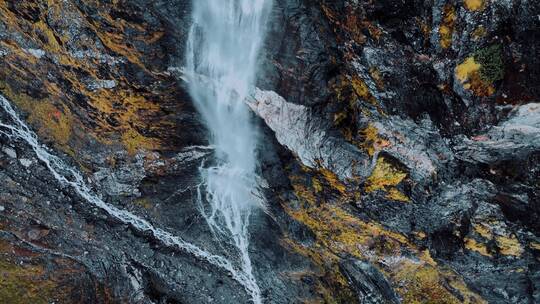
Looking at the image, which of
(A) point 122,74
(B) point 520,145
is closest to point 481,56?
(B) point 520,145

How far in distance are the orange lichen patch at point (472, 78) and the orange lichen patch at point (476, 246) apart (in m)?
3.07

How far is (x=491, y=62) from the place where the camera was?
5410 millimetres

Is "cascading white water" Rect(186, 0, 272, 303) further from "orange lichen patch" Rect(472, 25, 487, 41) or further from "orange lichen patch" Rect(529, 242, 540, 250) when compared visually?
"orange lichen patch" Rect(529, 242, 540, 250)

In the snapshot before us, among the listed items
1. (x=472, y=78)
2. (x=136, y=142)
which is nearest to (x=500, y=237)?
(x=472, y=78)

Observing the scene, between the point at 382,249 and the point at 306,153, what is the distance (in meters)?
2.69

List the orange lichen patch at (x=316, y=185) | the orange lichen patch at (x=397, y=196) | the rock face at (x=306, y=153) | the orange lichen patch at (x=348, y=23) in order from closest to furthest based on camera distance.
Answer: the rock face at (x=306, y=153)
the orange lichen patch at (x=348, y=23)
the orange lichen patch at (x=397, y=196)
the orange lichen patch at (x=316, y=185)

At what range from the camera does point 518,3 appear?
16.4 feet

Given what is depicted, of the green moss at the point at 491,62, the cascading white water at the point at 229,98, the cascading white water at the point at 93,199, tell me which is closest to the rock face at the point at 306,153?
the green moss at the point at 491,62

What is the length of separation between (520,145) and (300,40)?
12.1ft

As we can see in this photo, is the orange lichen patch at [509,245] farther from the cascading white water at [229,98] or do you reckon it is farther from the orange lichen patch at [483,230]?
the cascading white water at [229,98]

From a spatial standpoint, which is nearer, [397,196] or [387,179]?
[387,179]

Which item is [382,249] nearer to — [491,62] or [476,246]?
[476,246]

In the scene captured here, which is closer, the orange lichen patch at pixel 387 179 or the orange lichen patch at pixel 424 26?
the orange lichen patch at pixel 424 26

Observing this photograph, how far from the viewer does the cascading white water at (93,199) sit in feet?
35.6
